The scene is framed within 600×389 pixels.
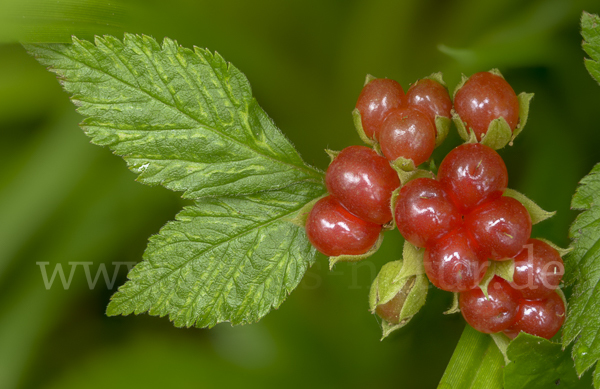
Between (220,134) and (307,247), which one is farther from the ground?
(220,134)

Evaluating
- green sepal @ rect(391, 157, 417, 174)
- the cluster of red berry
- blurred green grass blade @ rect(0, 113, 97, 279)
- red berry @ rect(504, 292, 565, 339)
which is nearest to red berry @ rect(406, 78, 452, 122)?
the cluster of red berry

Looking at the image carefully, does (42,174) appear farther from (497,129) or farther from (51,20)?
(497,129)

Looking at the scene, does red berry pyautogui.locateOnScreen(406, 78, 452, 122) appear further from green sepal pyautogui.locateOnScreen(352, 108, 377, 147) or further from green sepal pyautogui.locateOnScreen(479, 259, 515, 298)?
green sepal pyautogui.locateOnScreen(479, 259, 515, 298)

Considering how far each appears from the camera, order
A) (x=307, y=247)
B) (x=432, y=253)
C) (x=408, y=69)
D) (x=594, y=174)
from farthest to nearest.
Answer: (x=408, y=69) → (x=307, y=247) → (x=594, y=174) → (x=432, y=253)

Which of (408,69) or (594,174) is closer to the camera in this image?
(594,174)

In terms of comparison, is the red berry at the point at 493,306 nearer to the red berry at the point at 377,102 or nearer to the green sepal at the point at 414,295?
the green sepal at the point at 414,295

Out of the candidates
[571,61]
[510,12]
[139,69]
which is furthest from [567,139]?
[139,69]

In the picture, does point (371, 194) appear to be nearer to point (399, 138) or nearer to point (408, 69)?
point (399, 138)
